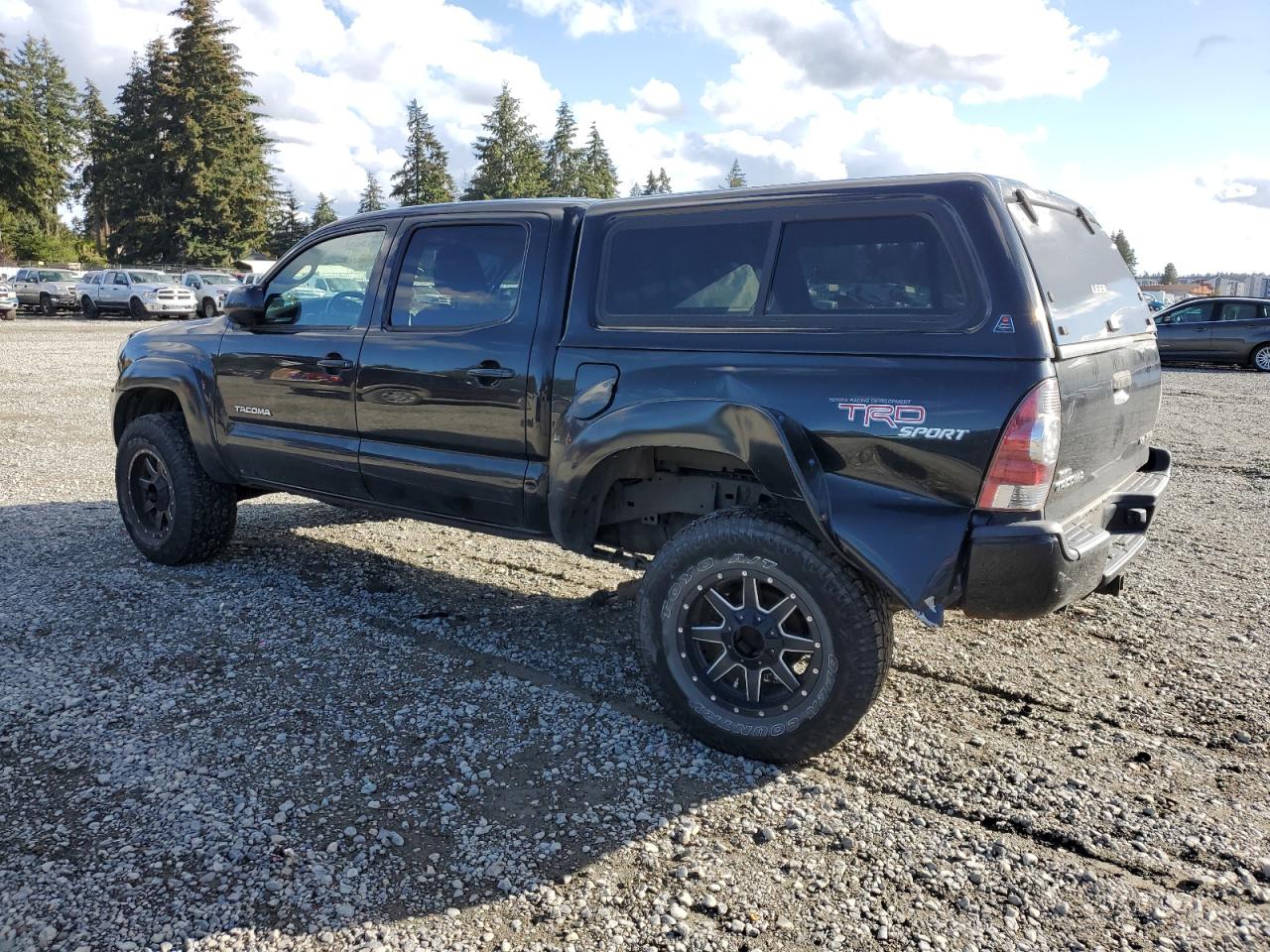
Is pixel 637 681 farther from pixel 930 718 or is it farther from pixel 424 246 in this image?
pixel 424 246

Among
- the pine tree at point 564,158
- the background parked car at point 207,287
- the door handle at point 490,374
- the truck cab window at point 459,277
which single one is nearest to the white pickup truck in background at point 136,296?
the background parked car at point 207,287

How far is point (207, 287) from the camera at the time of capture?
3139cm

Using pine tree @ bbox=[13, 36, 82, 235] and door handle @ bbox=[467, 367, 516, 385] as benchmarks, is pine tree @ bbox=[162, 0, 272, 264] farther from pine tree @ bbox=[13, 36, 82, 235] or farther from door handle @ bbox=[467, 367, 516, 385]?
door handle @ bbox=[467, 367, 516, 385]

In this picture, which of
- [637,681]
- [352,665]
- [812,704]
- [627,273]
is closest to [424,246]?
[627,273]

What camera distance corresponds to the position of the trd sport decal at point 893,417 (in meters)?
3.01

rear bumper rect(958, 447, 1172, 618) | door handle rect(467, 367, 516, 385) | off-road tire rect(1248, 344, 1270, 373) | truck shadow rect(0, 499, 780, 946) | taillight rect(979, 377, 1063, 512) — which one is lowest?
truck shadow rect(0, 499, 780, 946)

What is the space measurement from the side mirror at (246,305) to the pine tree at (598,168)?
222ft

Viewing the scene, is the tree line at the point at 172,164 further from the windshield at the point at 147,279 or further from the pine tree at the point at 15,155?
the windshield at the point at 147,279

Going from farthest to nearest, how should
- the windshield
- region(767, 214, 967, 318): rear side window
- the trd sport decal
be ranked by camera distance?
the windshield → region(767, 214, 967, 318): rear side window → the trd sport decal

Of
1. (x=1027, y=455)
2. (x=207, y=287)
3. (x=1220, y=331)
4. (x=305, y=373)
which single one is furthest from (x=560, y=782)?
(x=207, y=287)

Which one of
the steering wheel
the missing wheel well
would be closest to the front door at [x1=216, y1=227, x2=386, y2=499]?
the steering wheel

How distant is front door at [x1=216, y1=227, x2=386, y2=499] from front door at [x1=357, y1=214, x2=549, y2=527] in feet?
0.51

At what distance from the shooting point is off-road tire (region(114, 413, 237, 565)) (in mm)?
5484

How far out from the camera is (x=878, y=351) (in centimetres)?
315
